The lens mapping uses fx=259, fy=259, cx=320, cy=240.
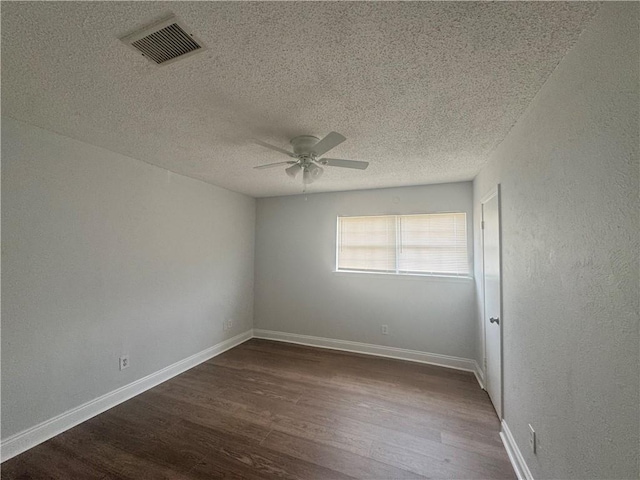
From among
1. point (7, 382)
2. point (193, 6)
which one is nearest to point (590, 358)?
point (193, 6)

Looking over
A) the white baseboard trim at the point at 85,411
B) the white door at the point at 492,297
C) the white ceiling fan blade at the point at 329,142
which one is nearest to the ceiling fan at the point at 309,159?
the white ceiling fan blade at the point at 329,142

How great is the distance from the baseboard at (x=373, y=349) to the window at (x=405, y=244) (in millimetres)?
1097

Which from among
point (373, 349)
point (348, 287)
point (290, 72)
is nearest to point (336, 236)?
point (348, 287)

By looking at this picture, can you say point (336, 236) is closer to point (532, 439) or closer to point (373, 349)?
point (373, 349)

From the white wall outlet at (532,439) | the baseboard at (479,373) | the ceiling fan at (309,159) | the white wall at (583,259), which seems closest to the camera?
the white wall at (583,259)

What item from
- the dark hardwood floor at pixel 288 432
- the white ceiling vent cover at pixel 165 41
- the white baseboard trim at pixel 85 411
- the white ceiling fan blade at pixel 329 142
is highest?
the white ceiling vent cover at pixel 165 41

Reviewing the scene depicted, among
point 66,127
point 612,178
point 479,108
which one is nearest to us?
point 612,178

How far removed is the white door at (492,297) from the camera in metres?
2.26

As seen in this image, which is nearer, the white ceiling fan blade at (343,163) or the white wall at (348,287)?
the white ceiling fan blade at (343,163)

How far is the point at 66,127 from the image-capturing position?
6.59 ft

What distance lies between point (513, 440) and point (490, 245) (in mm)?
1571

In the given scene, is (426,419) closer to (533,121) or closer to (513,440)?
(513,440)

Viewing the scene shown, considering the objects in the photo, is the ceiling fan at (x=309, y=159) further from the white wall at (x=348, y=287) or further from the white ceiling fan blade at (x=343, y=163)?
the white wall at (x=348, y=287)

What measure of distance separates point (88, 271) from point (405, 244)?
11.8ft
